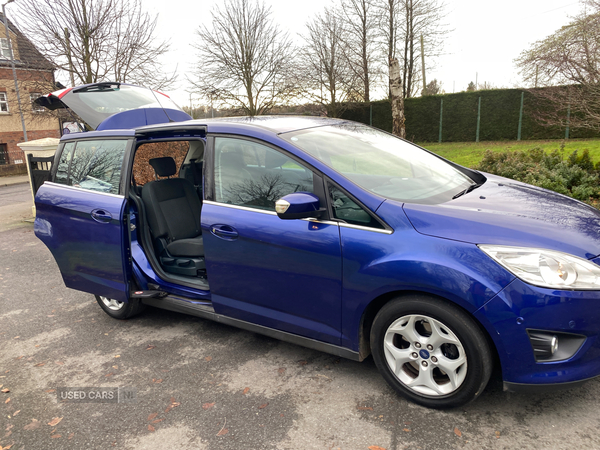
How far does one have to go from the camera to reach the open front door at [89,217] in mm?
3893

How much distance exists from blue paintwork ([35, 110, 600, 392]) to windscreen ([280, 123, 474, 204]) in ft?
0.40

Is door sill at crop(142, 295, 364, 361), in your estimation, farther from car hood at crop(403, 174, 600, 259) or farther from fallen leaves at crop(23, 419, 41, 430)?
fallen leaves at crop(23, 419, 41, 430)

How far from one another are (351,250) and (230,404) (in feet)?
4.15

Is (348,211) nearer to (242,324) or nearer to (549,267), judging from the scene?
(549,267)

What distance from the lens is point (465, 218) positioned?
2.51m

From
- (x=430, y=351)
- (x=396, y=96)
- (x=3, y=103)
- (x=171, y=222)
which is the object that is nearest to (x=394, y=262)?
(x=430, y=351)

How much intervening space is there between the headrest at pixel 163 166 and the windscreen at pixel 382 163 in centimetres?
178

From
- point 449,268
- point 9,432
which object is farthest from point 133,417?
point 449,268

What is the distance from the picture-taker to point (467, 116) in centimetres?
2211

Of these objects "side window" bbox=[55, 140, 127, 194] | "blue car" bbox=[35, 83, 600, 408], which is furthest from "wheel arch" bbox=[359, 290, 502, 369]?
"side window" bbox=[55, 140, 127, 194]

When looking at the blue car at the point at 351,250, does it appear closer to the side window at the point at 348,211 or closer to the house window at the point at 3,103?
the side window at the point at 348,211

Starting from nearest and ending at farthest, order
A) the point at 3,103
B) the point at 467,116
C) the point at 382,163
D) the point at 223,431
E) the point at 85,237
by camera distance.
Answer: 1. the point at 223,431
2. the point at 382,163
3. the point at 85,237
4. the point at 467,116
5. the point at 3,103

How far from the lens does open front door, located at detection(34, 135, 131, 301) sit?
3.89 metres

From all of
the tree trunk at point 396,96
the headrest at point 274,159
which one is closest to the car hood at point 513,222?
the headrest at point 274,159
